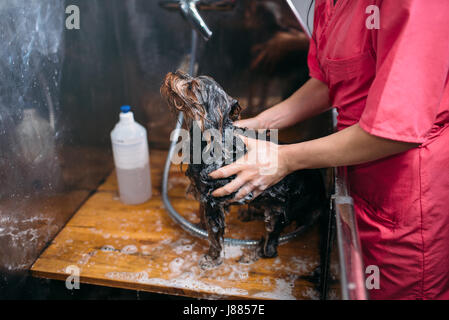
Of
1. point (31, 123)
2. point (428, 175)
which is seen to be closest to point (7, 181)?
point (31, 123)

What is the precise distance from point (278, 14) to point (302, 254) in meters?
1.11

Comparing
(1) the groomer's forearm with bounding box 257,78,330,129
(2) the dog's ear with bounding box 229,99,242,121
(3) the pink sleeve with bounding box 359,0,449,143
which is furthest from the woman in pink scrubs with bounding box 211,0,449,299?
(1) the groomer's forearm with bounding box 257,78,330,129

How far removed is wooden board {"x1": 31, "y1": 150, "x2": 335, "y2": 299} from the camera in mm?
1297

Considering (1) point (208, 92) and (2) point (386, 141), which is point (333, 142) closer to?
(2) point (386, 141)

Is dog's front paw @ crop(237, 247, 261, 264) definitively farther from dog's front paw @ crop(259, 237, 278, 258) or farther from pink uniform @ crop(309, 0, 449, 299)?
pink uniform @ crop(309, 0, 449, 299)

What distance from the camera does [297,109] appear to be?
1.47 metres

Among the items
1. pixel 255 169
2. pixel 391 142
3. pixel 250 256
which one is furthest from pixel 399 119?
pixel 250 256

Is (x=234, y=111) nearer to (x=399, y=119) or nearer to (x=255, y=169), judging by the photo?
(x=255, y=169)

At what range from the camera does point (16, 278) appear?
134cm

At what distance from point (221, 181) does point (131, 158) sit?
0.69 meters

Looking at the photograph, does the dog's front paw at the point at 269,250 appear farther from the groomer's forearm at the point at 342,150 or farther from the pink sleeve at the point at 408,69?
the pink sleeve at the point at 408,69

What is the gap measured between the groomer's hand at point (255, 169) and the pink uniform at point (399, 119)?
239mm

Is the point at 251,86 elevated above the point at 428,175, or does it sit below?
above
